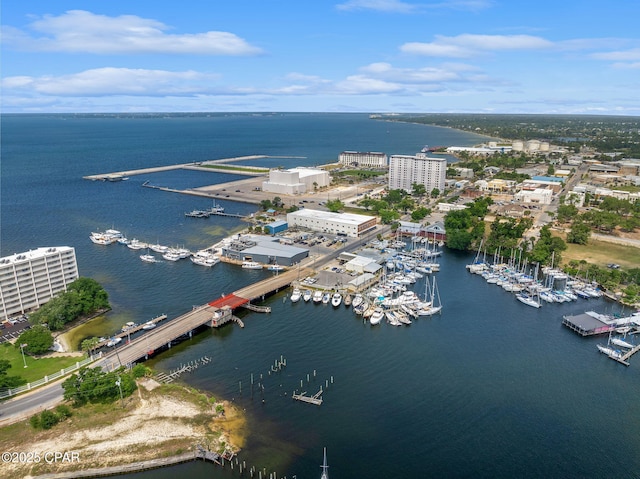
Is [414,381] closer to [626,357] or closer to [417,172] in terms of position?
[626,357]

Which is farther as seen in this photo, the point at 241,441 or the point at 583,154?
the point at 583,154

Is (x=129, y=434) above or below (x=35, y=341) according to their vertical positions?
below

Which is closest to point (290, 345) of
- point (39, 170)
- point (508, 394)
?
point (508, 394)

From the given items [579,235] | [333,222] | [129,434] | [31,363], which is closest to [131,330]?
[31,363]

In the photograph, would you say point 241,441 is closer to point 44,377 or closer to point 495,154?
point 44,377

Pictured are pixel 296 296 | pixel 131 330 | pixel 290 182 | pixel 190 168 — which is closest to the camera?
pixel 131 330

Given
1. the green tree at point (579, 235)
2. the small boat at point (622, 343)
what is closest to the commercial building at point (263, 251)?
the small boat at point (622, 343)

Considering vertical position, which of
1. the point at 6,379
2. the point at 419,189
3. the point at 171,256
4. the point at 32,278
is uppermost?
the point at 419,189
